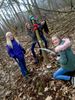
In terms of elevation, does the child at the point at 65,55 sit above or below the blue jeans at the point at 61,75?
above

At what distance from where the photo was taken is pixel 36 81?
687 centimetres

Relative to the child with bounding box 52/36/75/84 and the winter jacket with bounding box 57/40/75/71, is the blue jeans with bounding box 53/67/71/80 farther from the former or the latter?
the winter jacket with bounding box 57/40/75/71

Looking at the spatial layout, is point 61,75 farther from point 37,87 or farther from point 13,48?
A: point 13,48

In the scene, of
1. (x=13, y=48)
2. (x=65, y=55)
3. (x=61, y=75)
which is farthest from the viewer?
(x=13, y=48)

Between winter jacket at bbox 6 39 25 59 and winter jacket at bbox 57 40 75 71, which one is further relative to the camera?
winter jacket at bbox 6 39 25 59

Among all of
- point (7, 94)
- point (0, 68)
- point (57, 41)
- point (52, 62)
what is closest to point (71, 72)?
point (57, 41)

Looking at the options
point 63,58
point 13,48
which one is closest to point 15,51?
point 13,48

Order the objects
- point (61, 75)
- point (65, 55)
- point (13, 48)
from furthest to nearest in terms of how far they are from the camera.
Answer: point (13, 48)
point (61, 75)
point (65, 55)

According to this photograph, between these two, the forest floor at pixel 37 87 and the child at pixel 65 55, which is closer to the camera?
the child at pixel 65 55

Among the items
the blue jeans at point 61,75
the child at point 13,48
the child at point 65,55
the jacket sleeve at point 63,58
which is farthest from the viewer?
the child at point 13,48

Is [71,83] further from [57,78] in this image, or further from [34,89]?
[34,89]

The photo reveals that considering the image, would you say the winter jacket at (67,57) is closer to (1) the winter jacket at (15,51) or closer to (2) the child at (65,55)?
(2) the child at (65,55)

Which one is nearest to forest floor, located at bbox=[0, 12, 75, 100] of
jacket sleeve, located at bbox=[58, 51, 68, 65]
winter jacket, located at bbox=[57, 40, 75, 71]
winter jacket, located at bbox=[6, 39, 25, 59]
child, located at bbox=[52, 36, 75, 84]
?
child, located at bbox=[52, 36, 75, 84]

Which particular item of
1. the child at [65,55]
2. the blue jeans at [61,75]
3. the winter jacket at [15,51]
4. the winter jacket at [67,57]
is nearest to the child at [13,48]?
the winter jacket at [15,51]
